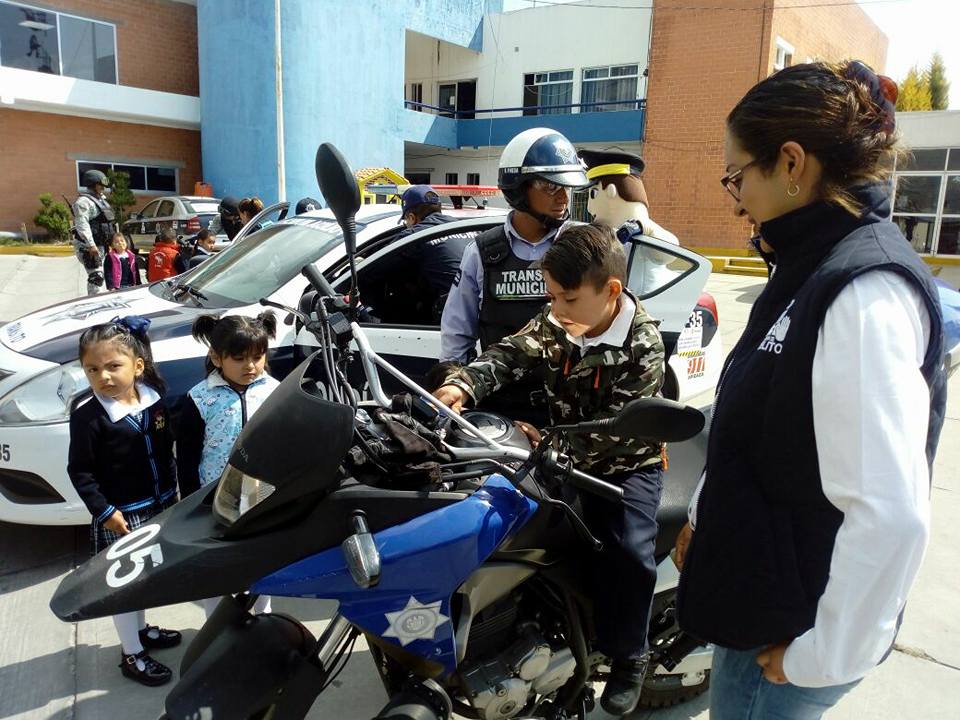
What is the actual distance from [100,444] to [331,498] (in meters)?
1.54

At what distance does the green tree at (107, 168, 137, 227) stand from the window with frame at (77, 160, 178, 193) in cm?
101

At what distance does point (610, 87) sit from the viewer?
23109mm

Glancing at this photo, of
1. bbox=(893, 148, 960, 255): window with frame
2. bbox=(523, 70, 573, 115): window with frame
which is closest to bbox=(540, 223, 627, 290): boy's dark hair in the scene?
bbox=(893, 148, 960, 255): window with frame

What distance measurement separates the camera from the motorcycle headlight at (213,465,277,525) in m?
1.46

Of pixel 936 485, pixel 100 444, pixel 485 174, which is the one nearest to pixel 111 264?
pixel 100 444

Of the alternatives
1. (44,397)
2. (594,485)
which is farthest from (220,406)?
(594,485)

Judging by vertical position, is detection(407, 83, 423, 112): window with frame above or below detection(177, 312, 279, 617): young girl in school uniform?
above

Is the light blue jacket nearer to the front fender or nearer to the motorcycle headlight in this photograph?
the front fender

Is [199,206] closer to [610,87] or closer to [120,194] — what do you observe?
[120,194]

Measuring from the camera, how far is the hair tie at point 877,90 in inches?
49.6

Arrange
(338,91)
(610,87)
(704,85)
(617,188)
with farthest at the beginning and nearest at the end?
1. (610,87)
2. (338,91)
3. (704,85)
4. (617,188)

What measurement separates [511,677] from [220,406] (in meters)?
1.55

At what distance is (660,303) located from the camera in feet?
14.2

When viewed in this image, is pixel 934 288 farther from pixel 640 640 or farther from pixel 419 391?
pixel 640 640
